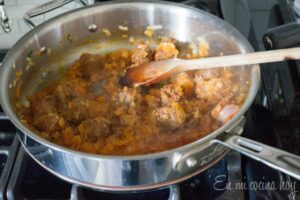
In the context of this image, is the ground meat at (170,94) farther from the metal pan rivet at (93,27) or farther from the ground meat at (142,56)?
the metal pan rivet at (93,27)

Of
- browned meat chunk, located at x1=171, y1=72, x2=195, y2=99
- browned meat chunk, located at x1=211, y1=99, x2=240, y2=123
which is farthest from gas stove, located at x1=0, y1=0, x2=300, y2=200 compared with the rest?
browned meat chunk, located at x1=171, y1=72, x2=195, y2=99

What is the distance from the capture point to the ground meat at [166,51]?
1.17 metres

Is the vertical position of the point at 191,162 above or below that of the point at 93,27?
below

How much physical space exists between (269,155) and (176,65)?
1.24ft

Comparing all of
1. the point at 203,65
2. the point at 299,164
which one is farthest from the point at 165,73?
the point at 299,164

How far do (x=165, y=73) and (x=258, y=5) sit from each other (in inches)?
17.3

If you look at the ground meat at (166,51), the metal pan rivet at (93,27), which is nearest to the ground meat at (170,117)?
the ground meat at (166,51)

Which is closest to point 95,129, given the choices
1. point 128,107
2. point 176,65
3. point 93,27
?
point 128,107

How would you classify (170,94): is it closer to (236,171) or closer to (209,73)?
(209,73)

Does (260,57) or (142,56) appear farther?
(142,56)

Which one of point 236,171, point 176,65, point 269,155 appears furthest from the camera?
point 176,65

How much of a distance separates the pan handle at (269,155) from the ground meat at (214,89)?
298mm

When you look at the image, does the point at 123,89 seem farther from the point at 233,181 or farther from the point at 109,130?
the point at 233,181

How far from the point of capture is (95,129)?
962 millimetres
